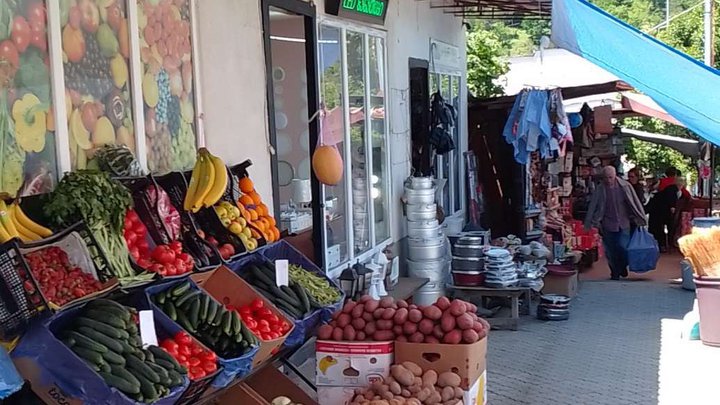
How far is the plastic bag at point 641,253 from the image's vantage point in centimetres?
1198

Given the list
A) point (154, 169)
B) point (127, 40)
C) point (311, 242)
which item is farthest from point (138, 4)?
point (311, 242)

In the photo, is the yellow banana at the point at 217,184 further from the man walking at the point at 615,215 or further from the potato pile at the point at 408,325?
the man walking at the point at 615,215

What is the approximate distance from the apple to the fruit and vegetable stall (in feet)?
2.18

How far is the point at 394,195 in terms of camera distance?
30.6ft

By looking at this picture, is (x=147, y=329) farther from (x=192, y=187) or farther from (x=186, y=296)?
(x=192, y=187)

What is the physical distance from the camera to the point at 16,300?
3.25 m

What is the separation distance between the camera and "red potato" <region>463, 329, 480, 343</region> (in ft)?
15.3

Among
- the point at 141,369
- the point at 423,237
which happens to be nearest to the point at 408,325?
the point at 141,369

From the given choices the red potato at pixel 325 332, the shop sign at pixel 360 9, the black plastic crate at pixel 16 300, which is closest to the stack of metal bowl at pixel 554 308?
the shop sign at pixel 360 9

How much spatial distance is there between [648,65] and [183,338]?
525 cm

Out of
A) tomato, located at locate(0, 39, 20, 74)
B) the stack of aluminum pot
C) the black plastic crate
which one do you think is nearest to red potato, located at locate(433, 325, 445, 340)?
the black plastic crate

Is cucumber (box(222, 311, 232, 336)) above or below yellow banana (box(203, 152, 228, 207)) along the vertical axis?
below

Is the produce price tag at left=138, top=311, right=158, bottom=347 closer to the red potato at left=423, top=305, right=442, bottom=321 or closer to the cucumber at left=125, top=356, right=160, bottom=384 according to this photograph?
the cucumber at left=125, top=356, right=160, bottom=384

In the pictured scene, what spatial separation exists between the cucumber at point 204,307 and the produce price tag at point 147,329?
1.20 feet
